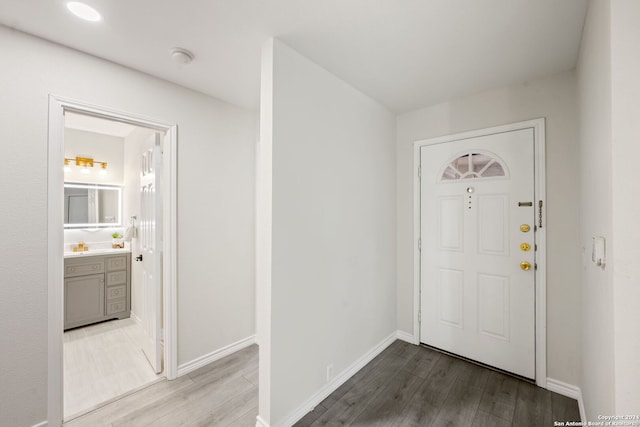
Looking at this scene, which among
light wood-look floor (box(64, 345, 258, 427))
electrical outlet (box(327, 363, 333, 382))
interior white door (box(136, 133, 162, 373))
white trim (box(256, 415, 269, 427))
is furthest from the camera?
interior white door (box(136, 133, 162, 373))

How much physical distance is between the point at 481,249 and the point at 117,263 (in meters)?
4.39

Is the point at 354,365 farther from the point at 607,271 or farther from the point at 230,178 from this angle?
the point at 230,178

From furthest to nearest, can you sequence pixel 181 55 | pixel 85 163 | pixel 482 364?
pixel 85 163 < pixel 482 364 < pixel 181 55

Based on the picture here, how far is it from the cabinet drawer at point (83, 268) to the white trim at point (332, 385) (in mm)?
3175

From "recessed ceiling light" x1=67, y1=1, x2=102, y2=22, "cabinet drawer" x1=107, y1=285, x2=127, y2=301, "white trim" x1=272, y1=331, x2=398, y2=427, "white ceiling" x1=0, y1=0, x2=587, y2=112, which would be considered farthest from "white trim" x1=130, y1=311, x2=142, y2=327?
"recessed ceiling light" x1=67, y1=1, x2=102, y2=22

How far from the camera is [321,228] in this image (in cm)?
204

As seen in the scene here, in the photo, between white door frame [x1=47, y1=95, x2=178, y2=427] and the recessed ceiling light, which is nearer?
the recessed ceiling light

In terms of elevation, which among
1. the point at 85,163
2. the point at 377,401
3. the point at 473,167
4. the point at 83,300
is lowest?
the point at 377,401

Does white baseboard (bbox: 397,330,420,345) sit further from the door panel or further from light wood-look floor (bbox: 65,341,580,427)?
the door panel

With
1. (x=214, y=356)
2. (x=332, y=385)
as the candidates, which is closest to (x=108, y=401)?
(x=214, y=356)

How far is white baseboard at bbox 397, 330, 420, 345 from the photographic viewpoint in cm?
284

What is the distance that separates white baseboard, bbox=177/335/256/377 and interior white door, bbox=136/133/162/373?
0.21 meters

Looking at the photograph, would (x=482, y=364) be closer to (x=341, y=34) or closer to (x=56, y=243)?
(x=341, y=34)

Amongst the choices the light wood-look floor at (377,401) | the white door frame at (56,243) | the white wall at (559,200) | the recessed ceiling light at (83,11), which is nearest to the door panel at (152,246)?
the light wood-look floor at (377,401)
